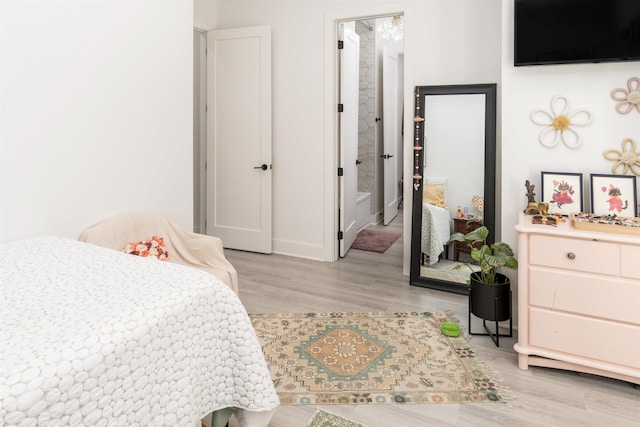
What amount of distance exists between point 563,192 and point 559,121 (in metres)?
0.43

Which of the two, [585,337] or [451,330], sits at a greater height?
[585,337]

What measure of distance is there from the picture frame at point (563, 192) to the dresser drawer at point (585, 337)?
0.67 m

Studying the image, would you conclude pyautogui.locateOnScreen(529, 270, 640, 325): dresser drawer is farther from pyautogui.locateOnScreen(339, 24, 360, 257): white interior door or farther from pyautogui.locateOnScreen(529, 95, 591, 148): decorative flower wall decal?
pyautogui.locateOnScreen(339, 24, 360, 257): white interior door

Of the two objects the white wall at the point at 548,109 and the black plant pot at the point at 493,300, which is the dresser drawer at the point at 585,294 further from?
the white wall at the point at 548,109

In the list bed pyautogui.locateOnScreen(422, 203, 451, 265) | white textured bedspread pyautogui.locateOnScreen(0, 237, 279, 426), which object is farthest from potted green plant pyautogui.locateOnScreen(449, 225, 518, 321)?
white textured bedspread pyautogui.locateOnScreen(0, 237, 279, 426)

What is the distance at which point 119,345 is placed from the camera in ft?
3.64

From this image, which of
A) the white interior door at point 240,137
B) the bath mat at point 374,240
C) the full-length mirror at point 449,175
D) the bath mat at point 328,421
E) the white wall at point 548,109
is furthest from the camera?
the bath mat at point 374,240

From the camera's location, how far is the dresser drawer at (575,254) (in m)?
2.08

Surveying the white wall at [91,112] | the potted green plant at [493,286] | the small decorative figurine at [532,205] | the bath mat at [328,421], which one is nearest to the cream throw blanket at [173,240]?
the white wall at [91,112]

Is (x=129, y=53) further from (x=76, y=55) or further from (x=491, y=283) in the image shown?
(x=491, y=283)

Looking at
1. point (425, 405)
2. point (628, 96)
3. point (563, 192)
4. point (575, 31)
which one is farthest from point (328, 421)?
point (575, 31)

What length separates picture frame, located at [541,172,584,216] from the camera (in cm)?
249

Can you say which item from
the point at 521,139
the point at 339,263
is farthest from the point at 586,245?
the point at 339,263

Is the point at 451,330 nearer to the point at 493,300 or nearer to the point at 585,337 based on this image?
the point at 493,300
